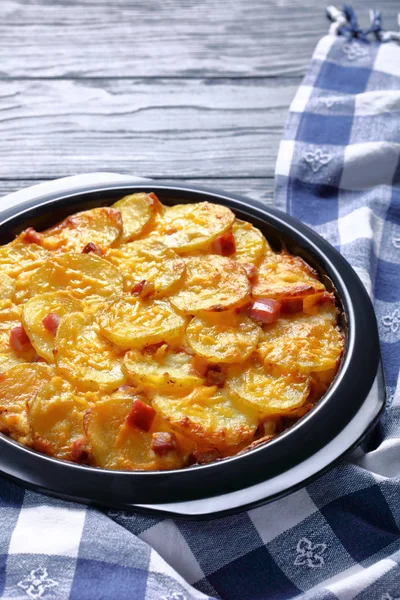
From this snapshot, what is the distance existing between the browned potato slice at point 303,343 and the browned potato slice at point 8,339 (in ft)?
3.50

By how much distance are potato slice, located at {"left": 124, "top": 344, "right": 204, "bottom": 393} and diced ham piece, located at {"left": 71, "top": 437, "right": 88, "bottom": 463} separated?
0.36 metres

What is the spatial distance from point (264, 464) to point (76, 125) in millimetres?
3505

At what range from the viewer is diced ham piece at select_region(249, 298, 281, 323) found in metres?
3.60

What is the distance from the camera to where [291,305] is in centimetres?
368

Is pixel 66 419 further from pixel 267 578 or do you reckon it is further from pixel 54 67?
pixel 54 67

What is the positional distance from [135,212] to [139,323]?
818mm

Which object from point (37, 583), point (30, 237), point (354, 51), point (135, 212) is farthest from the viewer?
point (354, 51)

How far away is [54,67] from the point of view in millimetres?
6215

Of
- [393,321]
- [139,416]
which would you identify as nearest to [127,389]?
[139,416]

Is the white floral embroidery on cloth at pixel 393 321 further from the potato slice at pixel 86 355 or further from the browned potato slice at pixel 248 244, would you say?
the potato slice at pixel 86 355

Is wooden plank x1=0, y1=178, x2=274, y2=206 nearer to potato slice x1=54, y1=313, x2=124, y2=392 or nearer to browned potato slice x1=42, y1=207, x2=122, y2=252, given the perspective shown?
browned potato slice x1=42, y1=207, x2=122, y2=252

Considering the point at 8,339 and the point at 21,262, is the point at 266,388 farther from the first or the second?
the point at 21,262

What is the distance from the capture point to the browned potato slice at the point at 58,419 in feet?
10.5

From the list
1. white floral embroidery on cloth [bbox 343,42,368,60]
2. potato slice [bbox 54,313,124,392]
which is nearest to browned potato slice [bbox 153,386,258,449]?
potato slice [bbox 54,313,124,392]
